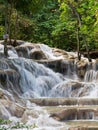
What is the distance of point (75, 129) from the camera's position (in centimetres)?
1004

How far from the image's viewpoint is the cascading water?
12.2 meters

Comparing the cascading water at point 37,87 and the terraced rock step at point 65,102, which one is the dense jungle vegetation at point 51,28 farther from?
the terraced rock step at point 65,102

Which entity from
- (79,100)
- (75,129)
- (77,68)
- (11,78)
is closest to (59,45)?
(77,68)

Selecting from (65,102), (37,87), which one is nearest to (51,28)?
(37,87)

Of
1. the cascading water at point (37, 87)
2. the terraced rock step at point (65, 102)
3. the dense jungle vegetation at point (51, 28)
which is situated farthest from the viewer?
the dense jungle vegetation at point (51, 28)

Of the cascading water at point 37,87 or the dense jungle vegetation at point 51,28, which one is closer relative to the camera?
the cascading water at point 37,87

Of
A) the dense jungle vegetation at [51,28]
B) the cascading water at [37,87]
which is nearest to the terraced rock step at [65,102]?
the cascading water at [37,87]

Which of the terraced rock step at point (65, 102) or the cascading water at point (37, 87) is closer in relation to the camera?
the cascading water at point (37, 87)

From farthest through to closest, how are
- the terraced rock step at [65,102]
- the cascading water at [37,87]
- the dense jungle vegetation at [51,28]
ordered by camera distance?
1. the dense jungle vegetation at [51,28]
2. the terraced rock step at [65,102]
3. the cascading water at [37,87]

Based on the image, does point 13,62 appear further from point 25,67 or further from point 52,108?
point 52,108

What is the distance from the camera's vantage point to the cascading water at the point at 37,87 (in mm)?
12172

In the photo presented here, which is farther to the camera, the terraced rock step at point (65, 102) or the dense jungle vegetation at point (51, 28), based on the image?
the dense jungle vegetation at point (51, 28)

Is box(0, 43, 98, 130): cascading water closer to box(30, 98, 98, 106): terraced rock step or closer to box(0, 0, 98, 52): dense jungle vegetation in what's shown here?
box(30, 98, 98, 106): terraced rock step

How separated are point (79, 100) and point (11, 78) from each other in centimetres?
390
